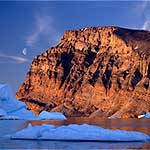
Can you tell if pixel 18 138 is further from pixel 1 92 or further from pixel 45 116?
pixel 45 116

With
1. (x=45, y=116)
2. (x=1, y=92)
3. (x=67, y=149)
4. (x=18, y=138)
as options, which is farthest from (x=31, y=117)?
(x=67, y=149)

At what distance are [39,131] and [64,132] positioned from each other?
285 cm

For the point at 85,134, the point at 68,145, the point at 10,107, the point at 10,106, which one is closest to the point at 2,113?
the point at 10,106

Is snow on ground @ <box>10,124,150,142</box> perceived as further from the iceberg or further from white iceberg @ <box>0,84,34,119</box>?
the iceberg

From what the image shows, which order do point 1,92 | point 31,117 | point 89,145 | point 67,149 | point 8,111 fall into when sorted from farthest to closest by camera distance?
point 31,117 < point 8,111 < point 1,92 < point 89,145 < point 67,149

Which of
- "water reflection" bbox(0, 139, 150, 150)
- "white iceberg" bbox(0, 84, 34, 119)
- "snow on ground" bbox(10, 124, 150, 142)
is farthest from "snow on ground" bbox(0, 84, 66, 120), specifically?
"water reflection" bbox(0, 139, 150, 150)

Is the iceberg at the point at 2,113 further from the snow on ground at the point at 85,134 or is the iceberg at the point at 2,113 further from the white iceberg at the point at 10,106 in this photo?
the snow on ground at the point at 85,134

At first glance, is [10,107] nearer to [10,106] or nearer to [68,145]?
[10,106]

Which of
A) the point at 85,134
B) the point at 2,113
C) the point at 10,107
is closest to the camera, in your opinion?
the point at 85,134

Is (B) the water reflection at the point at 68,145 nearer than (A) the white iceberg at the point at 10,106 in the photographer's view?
Yes

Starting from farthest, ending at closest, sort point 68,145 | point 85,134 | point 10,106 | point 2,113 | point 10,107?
point 10,107, point 10,106, point 2,113, point 85,134, point 68,145

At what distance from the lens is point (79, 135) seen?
141ft

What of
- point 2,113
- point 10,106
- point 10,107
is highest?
point 10,106

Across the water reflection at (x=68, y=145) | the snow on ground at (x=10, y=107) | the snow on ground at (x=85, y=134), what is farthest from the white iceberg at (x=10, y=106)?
the water reflection at (x=68, y=145)
